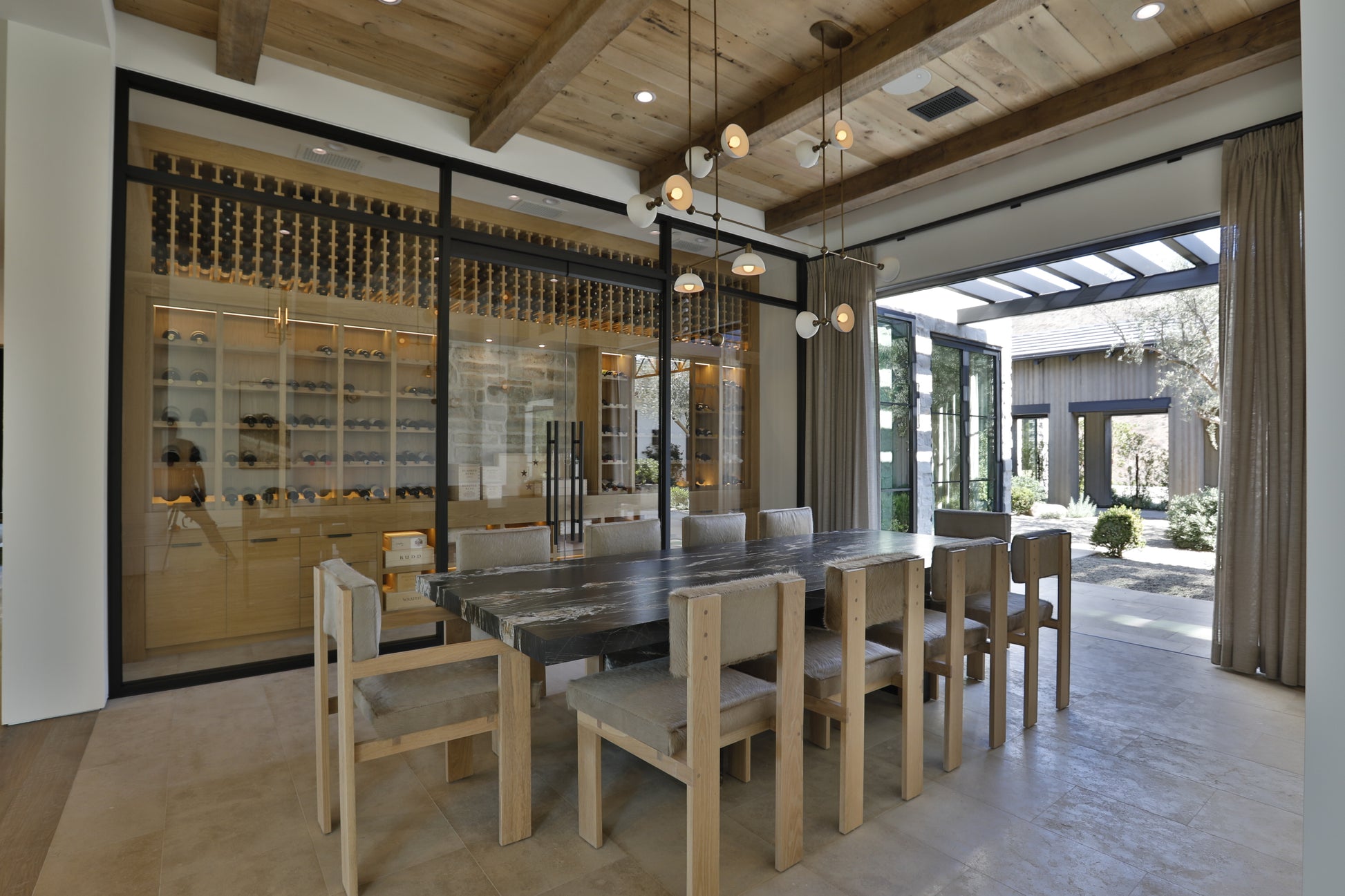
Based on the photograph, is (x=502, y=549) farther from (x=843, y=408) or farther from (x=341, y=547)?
(x=843, y=408)

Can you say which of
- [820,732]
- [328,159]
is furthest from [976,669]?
[328,159]

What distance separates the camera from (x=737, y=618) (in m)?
1.95

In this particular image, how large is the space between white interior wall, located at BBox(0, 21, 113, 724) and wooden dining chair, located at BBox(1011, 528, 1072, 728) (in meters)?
4.24

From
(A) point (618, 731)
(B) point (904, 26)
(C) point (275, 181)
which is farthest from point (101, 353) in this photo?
(B) point (904, 26)

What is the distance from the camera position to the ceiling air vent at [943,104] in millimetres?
4043

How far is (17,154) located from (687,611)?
3732mm

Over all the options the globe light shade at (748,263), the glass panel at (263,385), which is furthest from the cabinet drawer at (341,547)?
the globe light shade at (748,263)

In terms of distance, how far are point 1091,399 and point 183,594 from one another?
1192 centimetres

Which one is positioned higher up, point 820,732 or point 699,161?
point 699,161

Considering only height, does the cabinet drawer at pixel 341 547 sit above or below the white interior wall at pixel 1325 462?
below

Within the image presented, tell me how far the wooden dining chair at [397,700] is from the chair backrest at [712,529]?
172 cm

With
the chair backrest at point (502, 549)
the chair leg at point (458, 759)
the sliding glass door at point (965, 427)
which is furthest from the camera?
the sliding glass door at point (965, 427)

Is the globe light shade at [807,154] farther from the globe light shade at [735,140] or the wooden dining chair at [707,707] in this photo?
the wooden dining chair at [707,707]

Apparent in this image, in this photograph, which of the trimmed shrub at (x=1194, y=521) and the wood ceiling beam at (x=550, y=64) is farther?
the trimmed shrub at (x=1194, y=521)
